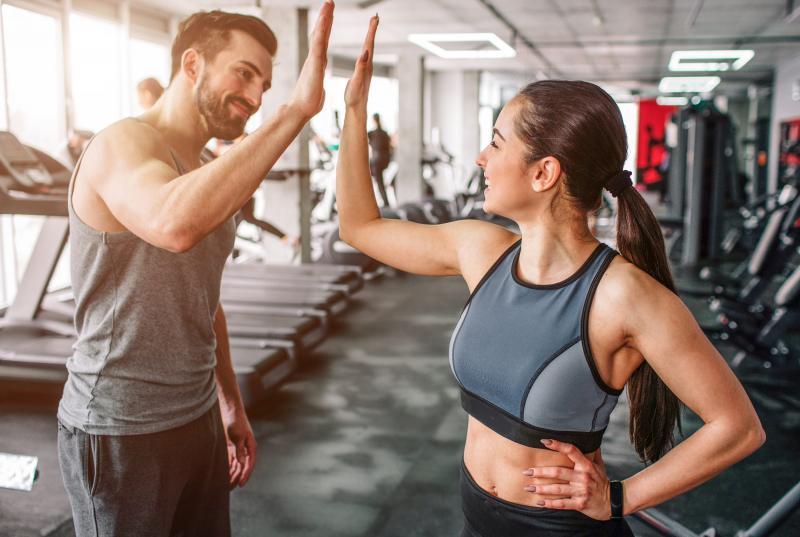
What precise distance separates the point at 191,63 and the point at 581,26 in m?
8.85

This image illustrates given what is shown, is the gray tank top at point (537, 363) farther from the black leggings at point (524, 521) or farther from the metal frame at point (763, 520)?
the metal frame at point (763, 520)

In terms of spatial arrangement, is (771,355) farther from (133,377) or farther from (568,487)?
(133,377)

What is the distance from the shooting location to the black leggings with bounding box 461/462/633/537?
1.14 meters

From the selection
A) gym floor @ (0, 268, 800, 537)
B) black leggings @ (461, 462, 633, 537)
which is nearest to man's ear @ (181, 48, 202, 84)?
black leggings @ (461, 462, 633, 537)

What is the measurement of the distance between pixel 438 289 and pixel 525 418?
5903 mm

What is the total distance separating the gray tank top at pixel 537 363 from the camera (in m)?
1.10

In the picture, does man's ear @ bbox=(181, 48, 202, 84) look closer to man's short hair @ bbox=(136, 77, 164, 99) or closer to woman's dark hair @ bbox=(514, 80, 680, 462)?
woman's dark hair @ bbox=(514, 80, 680, 462)

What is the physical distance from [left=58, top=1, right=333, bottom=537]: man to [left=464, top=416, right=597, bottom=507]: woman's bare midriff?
1.78 feet

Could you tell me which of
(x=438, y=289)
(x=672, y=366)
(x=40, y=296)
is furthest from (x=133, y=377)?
(x=438, y=289)

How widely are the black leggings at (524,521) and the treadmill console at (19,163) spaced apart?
8.43ft

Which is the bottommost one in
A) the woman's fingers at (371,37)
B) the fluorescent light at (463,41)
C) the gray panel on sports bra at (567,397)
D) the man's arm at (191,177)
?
the gray panel on sports bra at (567,397)

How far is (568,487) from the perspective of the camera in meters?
1.10

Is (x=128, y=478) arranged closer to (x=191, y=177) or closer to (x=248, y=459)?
(x=248, y=459)

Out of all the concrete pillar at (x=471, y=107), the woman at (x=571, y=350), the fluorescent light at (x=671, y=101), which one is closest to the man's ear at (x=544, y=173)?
the woman at (x=571, y=350)
